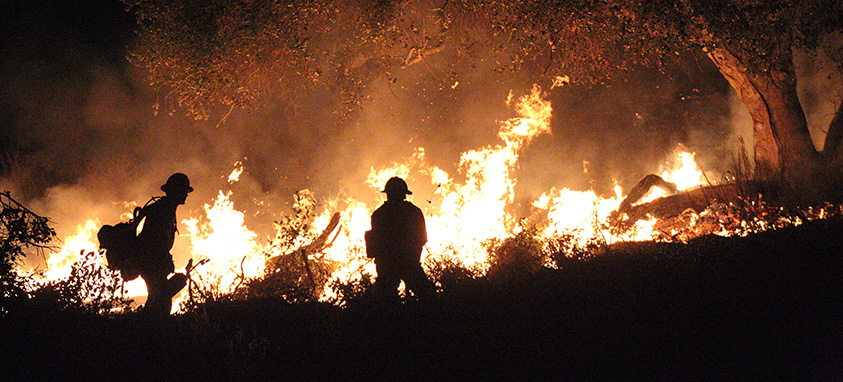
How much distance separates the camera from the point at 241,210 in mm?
16875

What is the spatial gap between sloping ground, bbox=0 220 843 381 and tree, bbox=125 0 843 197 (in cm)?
503

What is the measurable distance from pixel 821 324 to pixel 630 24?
656cm

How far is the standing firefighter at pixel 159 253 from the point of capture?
199 inches

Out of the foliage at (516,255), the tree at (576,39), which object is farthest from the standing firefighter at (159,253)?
the tree at (576,39)

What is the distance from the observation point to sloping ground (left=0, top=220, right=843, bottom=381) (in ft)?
10.3

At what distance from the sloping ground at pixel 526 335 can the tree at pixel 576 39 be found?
503cm

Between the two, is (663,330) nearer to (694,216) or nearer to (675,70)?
(694,216)

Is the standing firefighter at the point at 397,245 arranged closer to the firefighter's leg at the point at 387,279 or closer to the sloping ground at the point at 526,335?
the firefighter's leg at the point at 387,279

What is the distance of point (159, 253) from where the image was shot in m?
5.17

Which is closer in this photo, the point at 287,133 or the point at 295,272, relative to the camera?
the point at 295,272

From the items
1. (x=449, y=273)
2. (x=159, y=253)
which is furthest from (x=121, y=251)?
(x=449, y=273)

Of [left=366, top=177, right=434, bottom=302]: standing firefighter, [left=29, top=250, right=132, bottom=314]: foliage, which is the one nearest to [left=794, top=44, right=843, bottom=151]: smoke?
[left=366, top=177, right=434, bottom=302]: standing firefighter

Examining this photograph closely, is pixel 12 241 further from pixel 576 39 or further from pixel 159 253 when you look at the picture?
pixel 576 39

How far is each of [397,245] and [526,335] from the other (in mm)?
2090
